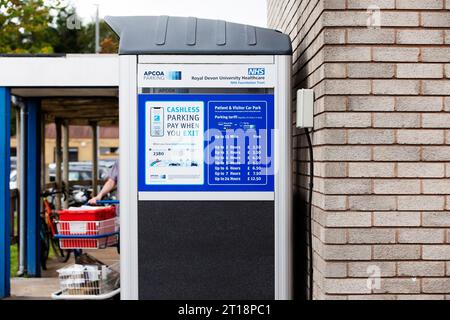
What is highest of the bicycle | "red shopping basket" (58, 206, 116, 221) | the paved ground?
"red shopping basket" (58, 206, 116, 221)

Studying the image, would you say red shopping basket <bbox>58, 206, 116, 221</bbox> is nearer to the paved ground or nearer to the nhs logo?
the paved ground

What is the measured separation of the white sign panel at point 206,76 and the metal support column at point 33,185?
5.18 m

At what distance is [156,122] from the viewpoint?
5.26m

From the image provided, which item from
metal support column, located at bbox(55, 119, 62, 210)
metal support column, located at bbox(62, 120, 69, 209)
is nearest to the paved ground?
metal support column, located at bbox(55, 119, 62, 210)

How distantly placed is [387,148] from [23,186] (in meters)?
6.38

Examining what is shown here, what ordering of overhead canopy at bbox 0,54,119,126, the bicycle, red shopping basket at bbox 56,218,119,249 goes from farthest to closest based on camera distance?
the bicycle → overhead canopy at bbox 0,54,119,126 → red shopping basket at bbox 56,218,119,249

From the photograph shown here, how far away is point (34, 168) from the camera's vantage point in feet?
33.2

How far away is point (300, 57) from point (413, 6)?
1339 mm

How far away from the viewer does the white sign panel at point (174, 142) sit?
5.25m

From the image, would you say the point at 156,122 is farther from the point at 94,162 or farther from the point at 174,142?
the point at 94,162

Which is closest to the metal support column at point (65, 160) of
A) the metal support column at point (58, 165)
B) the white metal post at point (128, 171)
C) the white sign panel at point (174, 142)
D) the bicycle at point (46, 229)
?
the metal support column at point (58, 165)

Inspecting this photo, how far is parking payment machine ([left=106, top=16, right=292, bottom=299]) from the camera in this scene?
5246mm

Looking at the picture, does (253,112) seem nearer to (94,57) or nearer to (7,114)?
(94,57)

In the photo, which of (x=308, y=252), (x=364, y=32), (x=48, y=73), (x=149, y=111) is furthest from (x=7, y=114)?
(x=364, y=32)
